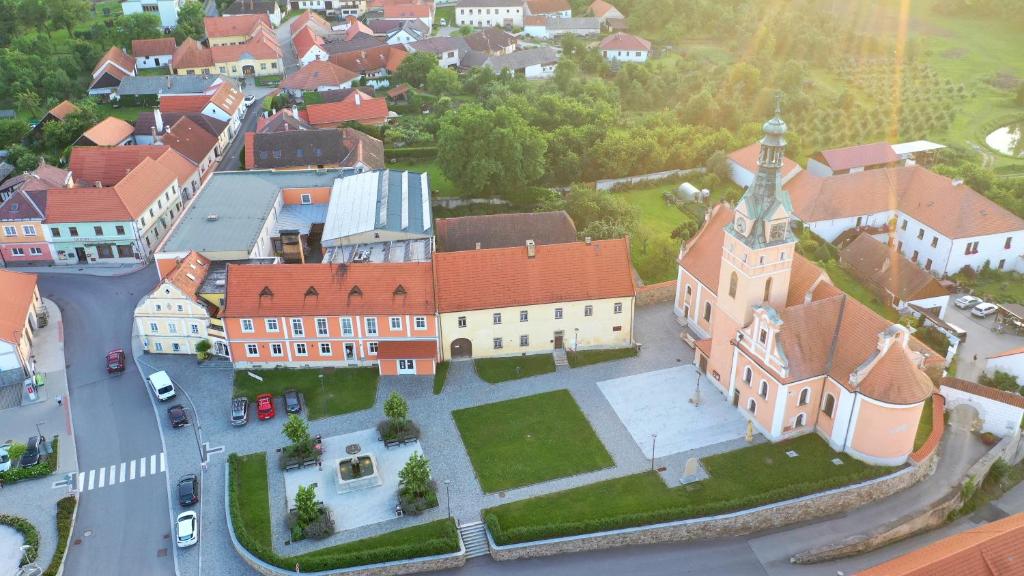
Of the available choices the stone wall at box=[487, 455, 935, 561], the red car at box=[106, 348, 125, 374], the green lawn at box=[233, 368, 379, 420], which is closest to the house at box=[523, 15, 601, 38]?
the green lawn at box=[233, 368, 379, 420]

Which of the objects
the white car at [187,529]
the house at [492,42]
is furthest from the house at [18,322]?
the house at [492,42]

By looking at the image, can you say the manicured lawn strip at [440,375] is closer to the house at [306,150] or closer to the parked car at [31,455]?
the parked car at [31,455]

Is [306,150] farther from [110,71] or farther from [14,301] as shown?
[110,71]

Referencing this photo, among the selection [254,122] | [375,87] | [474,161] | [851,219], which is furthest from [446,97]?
[851,219]

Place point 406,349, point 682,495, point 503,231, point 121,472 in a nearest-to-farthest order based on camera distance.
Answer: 1. point 682,495
2. point 121,472
3. point 406,349
4. point 503,231

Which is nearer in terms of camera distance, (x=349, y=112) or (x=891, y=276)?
(x=891, y=276)

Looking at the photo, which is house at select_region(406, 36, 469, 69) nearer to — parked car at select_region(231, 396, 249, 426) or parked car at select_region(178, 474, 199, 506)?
parked car at select_region(231, 396, 249, 426)

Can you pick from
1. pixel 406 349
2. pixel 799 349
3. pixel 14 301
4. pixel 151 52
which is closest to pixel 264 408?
pixel 406 349

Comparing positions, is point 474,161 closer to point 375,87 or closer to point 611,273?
point 611,273
